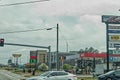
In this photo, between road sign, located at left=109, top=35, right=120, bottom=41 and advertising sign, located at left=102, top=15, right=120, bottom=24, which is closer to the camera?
road sign, located at left=109, top=35, right=120, bottom=41

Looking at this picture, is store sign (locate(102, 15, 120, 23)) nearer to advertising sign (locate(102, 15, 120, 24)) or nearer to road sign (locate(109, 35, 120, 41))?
advertising sign (locate(102, 15, 120, 24))

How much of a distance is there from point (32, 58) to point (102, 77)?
86.8 metres

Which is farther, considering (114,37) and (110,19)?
(110,19)

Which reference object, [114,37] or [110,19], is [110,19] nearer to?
[110,19]

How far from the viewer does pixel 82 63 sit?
387 ft

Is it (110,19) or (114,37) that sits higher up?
(110,19)

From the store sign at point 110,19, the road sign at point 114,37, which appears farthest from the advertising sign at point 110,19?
the road sign at point 114,37

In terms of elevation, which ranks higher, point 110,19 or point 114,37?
point 110,19

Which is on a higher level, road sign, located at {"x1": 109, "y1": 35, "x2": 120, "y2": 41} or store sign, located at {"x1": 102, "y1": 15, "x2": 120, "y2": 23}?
store sign, located at {"x1": 102, "y1": 15, "x2": 120, "y2": 23}

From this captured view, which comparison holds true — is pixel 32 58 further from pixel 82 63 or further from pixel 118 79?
pixel 118 79

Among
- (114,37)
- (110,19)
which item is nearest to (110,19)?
(110,19)

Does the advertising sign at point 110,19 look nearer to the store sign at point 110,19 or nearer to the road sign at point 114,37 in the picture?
the store sign at point 110,19

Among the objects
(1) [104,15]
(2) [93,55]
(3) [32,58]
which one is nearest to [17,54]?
(3) [32,58]

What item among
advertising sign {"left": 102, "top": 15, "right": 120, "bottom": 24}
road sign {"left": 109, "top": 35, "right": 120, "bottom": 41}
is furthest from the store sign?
road sign {"left": 109, "top": 35, "right": 120, "bottom": 41}
